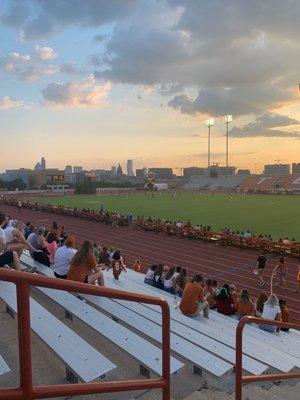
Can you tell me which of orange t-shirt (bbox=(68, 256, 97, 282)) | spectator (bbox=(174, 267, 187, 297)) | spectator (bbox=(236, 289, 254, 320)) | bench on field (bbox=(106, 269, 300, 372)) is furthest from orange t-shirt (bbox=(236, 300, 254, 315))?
orange t-shirt (bbox=(68, 256, 97, 282))

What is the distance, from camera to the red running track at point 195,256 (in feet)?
56.0

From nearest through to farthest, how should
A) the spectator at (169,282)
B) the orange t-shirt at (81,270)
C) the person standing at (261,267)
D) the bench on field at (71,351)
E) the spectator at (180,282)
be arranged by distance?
the bench on field at (71,351), the orange t-shirt at (81,270), the spectator at (180,282), the spectator at (169,282), the person standing at (261,267)

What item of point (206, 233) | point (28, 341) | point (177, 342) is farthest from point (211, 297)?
point (206, 233)

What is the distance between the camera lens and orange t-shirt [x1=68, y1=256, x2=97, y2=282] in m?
6.14

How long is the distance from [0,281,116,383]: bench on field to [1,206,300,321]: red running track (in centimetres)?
1094

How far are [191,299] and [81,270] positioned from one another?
1908 mm

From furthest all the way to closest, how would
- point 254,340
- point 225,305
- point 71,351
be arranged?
point 225,305, point 254,340, point 71,351

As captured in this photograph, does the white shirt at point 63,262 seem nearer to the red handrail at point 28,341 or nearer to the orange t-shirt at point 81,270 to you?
the orange t-shirt at point 81,270

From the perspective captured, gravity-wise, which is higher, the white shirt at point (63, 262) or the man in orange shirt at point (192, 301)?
the white shirt at point (63, 262)

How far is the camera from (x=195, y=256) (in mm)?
22781

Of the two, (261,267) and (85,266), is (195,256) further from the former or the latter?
(85,266)

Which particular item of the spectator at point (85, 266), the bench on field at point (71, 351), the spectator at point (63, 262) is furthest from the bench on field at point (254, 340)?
the bench on field at point (71, 351)

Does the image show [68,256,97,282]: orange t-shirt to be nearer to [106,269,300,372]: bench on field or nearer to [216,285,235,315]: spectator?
[106,269,300,372]: bench on field

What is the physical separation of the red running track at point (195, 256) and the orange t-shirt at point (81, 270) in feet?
29.3
